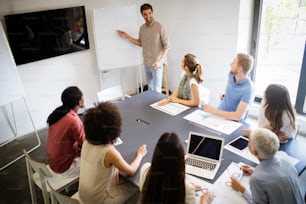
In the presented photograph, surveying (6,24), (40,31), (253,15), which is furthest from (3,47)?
(253,15)

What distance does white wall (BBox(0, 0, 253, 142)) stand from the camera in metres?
3.78

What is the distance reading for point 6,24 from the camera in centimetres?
340

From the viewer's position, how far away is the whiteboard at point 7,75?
3.25 meters

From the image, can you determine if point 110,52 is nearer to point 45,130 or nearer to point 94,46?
point 94,46

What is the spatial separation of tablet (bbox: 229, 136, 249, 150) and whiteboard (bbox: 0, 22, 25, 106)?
8.78 feet

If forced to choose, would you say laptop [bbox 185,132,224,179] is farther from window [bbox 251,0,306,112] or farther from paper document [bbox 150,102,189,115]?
window [bbox 251,0,306,112]

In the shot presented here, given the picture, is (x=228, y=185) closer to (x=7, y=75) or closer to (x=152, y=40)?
(x=152, y=40)

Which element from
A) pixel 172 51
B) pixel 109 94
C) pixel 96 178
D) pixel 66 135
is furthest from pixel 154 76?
pixel 96 178

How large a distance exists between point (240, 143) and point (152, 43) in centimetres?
235

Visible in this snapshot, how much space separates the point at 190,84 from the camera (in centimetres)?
291

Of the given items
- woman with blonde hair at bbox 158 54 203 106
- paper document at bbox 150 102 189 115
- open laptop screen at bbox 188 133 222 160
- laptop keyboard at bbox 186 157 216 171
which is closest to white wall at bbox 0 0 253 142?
woman with blonde hair at bbox 158 54 203 106

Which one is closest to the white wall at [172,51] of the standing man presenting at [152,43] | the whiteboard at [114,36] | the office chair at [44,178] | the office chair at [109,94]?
the whiteboard at [114,36]

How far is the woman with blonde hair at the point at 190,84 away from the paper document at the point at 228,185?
1014 millimetres

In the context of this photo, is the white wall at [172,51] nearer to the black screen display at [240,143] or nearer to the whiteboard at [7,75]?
the whiteboard at [7,75]
